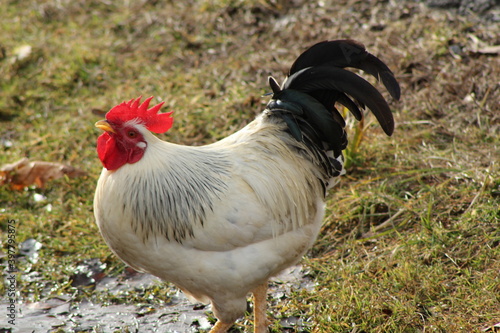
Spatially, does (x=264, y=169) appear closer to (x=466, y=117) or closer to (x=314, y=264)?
(x=314, y=264)

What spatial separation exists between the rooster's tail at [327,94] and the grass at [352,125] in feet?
3.16

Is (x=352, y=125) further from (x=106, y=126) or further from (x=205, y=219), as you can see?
(x=106, y=126)

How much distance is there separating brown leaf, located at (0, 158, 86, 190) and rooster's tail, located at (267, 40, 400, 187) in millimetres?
2745

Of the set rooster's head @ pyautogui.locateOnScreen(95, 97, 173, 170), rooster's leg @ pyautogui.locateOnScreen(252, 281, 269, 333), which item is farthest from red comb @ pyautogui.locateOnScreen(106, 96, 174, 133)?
rooster's leg @ pyautogui.locateOnScreen(252, 281, 269, 333)

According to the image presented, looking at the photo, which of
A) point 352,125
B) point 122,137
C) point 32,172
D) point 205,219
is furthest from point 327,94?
point 32,172

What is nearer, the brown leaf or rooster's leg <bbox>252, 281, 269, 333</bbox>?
rooster's leg <bbox>252, 281, 269, 333</bbox>

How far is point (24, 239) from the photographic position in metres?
4.88

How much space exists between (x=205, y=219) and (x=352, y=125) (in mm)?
2443

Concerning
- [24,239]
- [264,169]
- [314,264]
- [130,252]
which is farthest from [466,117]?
[24,239]

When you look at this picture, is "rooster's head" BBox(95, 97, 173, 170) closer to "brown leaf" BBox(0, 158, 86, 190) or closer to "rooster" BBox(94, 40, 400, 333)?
"rooster" BBox(94, 40, 400, 333)

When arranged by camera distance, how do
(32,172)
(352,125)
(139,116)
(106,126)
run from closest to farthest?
(106,126) < (139,116) < (352,125) < (32,172)

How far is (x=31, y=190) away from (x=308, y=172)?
10.4ft

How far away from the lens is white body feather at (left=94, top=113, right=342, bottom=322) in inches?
125

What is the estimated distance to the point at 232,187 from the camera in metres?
3.34
